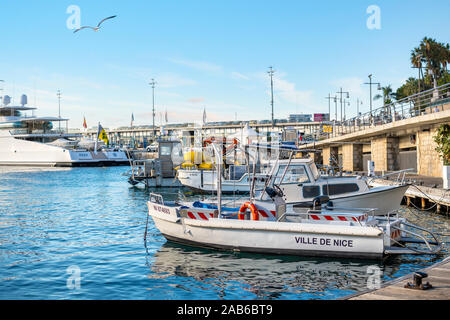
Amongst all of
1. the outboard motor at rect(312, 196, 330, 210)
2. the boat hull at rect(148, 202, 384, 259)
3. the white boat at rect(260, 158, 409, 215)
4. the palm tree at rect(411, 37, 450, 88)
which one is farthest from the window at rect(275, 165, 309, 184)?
the palm tree at rect(411, 37, 450, 88)

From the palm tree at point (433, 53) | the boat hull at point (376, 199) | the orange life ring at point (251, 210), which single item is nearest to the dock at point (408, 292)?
the orange life ring at point (251, 210)

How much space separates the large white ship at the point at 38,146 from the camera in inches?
3784

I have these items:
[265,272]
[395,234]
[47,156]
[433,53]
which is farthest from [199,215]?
[47,156]

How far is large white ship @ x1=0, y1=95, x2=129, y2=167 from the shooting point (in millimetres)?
96125

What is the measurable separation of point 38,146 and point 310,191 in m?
92.4

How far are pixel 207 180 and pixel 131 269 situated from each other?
77.1ft

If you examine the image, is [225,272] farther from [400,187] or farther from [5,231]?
[5,231]

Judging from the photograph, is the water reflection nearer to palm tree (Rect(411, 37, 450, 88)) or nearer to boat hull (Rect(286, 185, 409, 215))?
boat hull (Rect(286, 185, 409, 215))

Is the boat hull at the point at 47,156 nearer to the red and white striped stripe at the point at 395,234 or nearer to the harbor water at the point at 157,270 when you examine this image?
the harbor water at the point at 157,270

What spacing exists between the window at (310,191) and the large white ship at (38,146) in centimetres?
8486

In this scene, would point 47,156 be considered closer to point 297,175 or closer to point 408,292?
point 297,175

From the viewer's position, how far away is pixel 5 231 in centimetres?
1898

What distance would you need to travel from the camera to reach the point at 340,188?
18281mm
